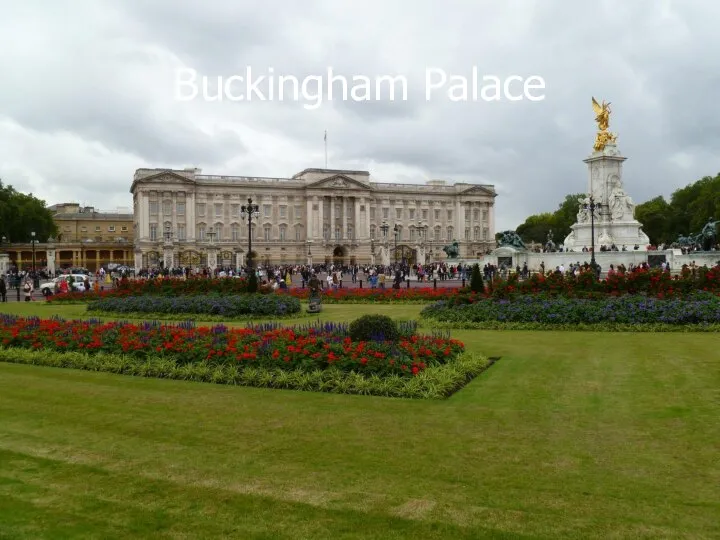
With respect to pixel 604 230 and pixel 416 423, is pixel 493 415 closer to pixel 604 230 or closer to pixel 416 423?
pixel 416 423

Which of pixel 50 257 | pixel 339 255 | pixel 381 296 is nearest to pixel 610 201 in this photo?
pixel 381 296

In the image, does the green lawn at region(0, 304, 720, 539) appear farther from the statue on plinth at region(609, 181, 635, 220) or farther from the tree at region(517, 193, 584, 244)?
the tree at region(517, 193, 584, 244)

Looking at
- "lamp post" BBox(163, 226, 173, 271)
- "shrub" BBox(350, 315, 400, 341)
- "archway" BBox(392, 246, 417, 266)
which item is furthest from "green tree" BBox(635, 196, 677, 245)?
"shrub" BBox(350, 315, 400, 341)

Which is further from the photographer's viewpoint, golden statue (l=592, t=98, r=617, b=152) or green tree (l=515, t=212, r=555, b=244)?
green tree (l=515, t=212, r=555, b=244)

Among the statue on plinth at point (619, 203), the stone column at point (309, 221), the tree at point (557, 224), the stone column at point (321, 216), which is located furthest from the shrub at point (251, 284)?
the tree at point (557, 224)

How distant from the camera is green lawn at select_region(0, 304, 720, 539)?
5.52 m

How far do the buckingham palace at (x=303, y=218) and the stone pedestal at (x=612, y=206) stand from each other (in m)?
47.8

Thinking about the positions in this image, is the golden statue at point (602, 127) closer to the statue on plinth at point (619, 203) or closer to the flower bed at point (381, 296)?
the statue on plinth at point (619, 203)

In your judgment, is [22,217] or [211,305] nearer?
[211,305]

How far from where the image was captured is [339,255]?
114562 millimetres

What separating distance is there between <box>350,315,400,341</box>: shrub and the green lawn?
192 centimetres

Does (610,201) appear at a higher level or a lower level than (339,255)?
higher

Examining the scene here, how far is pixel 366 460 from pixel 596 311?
12546 mm

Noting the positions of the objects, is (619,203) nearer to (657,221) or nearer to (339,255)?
(657,221)
